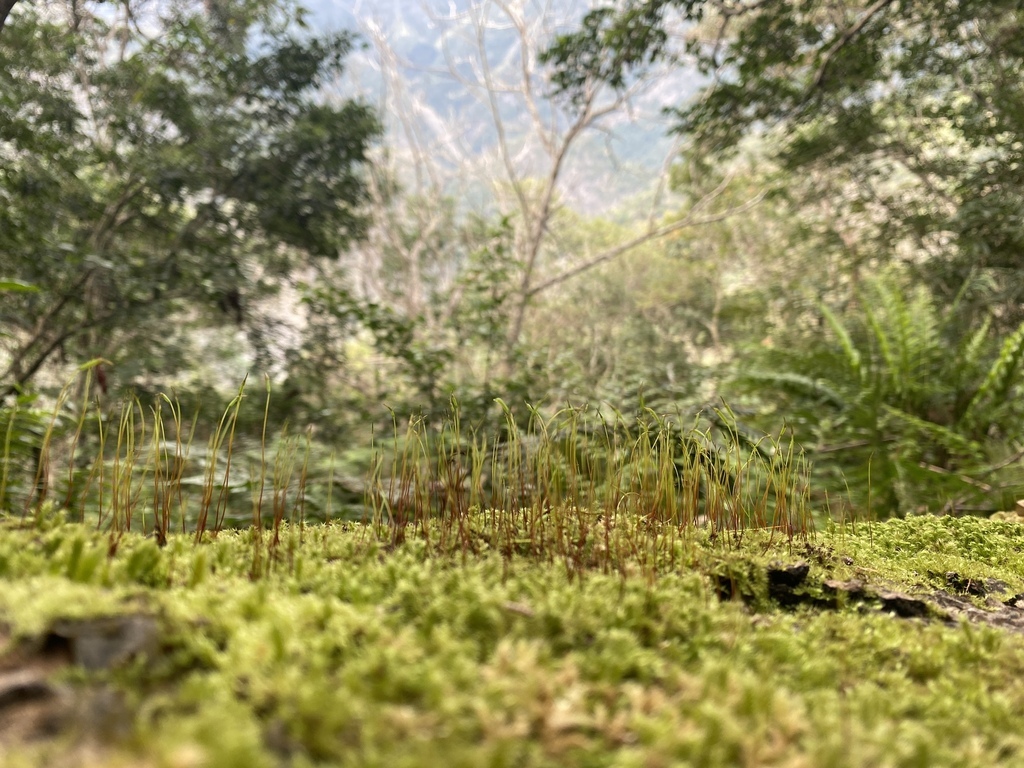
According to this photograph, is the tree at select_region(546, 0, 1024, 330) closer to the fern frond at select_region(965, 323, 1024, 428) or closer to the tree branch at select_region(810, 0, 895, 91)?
the tree branch at select_region(810, 0, 895, 91)

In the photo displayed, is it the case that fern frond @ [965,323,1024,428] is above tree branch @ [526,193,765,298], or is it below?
below

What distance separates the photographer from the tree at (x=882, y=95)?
4125 millimetres

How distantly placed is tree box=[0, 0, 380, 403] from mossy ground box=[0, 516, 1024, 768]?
3.51 metres

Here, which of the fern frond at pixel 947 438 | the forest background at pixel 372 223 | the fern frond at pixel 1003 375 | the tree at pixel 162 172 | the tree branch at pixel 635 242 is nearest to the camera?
the fern frond at pixel 947 438

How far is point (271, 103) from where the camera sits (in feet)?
16.2

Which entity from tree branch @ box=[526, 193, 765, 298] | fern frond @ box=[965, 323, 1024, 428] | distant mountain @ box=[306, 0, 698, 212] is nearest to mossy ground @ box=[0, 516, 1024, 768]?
fern frond @ box=[965, 323, 1024, 428]

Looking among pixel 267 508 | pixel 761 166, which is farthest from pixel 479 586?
pixel 761 166

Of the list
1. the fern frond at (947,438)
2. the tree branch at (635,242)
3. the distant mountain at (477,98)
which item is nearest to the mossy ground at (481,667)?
the fern frond at (947,438)

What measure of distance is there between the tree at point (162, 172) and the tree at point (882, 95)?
2299mm

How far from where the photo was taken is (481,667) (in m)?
0.69

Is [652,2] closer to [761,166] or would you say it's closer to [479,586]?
[479,586]

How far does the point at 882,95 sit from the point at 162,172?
7.11 meters

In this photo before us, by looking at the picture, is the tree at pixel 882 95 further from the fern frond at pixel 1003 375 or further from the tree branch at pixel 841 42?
the fern frond at pixel 1003 375

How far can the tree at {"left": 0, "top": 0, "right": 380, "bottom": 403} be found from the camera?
148 inches
